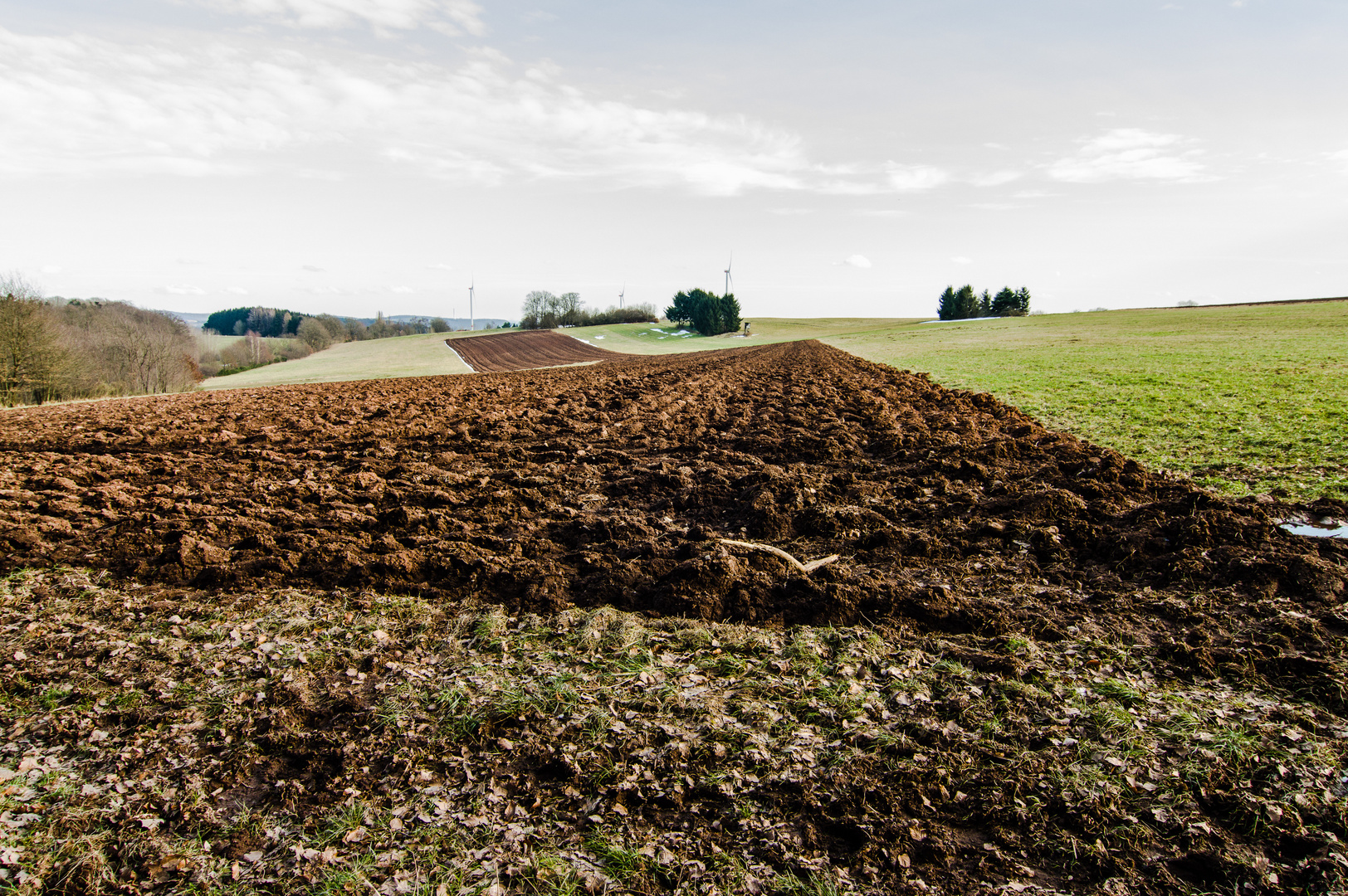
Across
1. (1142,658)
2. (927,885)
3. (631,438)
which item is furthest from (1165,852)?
(631,438)

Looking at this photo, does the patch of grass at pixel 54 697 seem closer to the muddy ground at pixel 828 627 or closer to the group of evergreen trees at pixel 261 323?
the muddy ground at pixel 828 627

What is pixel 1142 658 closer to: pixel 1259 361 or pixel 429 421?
pixel 429 421

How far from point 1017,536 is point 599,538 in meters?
4.46

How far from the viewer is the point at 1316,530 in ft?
22.9

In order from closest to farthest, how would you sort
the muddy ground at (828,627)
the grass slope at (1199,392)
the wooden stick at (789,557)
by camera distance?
the muddy ground at (828,627) → the wooden stick at (789,557) → the grass slope at (1199,392)

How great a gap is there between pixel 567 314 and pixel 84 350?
6950 centimetres

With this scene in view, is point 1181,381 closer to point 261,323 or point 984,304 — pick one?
point 984,304

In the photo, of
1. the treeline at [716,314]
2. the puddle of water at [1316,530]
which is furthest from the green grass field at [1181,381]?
the treeline at [716,314]

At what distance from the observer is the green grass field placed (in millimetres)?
9820

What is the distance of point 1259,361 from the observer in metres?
21.4

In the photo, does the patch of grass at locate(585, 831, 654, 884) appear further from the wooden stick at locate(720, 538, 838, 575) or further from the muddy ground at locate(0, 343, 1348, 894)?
the wooden stick at locate(720, 538, 838, 575)

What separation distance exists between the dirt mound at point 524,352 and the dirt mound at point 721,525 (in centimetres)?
3383

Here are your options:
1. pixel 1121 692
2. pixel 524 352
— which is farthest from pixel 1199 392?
pixel 524 352

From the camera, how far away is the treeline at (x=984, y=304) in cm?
9569
